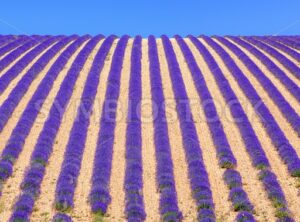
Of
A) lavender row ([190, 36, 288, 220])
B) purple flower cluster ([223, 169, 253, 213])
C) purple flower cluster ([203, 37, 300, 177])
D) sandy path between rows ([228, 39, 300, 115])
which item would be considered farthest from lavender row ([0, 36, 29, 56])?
purple flower cluster ([223, 169, 253, 213])

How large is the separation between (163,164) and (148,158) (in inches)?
45.9

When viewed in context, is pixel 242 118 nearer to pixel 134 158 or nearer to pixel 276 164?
pixel 276 164

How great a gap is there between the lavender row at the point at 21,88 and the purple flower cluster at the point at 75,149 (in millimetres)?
3189

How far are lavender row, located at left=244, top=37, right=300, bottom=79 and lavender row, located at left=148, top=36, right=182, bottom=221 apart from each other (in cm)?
825

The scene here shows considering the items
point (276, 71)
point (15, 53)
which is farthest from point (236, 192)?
point (15, 53)

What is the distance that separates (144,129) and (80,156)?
157 inches

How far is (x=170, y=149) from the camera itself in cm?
1978

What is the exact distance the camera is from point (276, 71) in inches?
1168

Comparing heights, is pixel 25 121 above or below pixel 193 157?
above

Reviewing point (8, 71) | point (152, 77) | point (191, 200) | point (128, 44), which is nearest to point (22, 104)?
point (8, 71)

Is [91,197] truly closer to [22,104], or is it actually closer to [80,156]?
[80,156]

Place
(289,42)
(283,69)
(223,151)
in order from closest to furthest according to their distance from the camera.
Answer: (223,151) → (283,69) → (289,42)

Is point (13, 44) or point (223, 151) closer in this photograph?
point (223, 151)

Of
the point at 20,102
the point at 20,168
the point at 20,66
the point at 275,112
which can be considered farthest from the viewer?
the point at 20,66
